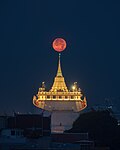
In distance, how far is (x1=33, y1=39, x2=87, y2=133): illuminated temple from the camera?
97312 millimetres

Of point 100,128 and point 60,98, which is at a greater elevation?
point 60,98

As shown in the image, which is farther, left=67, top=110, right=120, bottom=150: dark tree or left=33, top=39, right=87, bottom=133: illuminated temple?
left=33, top=39, right=87, bottom=133: illuminated temple

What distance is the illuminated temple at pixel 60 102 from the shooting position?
97312mm

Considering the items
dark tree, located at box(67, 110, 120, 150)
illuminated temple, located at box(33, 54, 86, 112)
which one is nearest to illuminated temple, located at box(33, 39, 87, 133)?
illuminated temple, located at box(33, 54, 86, 112)

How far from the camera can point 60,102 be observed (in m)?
101

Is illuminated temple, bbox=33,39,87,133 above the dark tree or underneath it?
above

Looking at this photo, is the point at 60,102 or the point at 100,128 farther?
the point at 60,102

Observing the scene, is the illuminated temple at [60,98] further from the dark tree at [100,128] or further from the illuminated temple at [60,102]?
the dark tree at [100,128]

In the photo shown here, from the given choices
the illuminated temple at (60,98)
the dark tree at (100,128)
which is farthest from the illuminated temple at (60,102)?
the dark tree at (100,128)

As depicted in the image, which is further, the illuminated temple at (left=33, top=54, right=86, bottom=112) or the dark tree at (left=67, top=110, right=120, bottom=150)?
the illuminated temple at (left=33, top=54, right=86, bottom=112)

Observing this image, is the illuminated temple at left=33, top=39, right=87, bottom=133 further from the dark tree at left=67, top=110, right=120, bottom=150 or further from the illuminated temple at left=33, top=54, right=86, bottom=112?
the dark tree at left=67, top=110, right=120, bottom=150

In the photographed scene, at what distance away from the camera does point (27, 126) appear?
246 ft

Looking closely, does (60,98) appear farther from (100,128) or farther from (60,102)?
(100,128)

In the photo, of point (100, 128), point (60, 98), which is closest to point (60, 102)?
point (60, 98)
